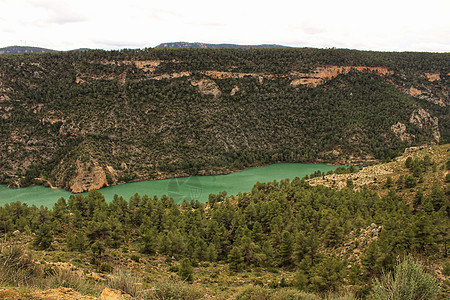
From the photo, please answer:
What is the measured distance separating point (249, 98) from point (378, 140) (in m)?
36.1

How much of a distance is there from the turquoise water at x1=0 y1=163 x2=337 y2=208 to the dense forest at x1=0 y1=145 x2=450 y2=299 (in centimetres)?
1636

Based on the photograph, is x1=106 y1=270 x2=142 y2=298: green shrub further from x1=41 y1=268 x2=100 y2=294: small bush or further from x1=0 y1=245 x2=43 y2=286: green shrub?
x1=0 y1=245 x2=43 y2=286: green shrub

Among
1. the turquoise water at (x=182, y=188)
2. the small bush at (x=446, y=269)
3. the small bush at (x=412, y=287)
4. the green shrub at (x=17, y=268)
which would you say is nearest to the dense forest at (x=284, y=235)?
the small bush at (x=446, y=269)

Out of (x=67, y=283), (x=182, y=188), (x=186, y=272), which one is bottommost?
(x=182, y=188)

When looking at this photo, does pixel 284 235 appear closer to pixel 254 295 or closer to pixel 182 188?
pixel 254 295

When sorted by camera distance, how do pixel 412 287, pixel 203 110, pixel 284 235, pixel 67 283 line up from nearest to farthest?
pixel 412 287, pixel 67 283, pixel 284 235, pixel 203 110

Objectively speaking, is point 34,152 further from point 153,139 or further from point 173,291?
point 173,291

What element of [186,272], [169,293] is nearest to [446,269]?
[169,293]

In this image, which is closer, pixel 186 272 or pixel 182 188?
pixel 186 272

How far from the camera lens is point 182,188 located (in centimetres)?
5841

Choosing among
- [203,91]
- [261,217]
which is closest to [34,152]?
[203,91]

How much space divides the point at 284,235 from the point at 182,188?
36754 millimetres

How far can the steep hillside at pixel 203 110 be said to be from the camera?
64562mm

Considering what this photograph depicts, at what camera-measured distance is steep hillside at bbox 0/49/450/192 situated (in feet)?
212
